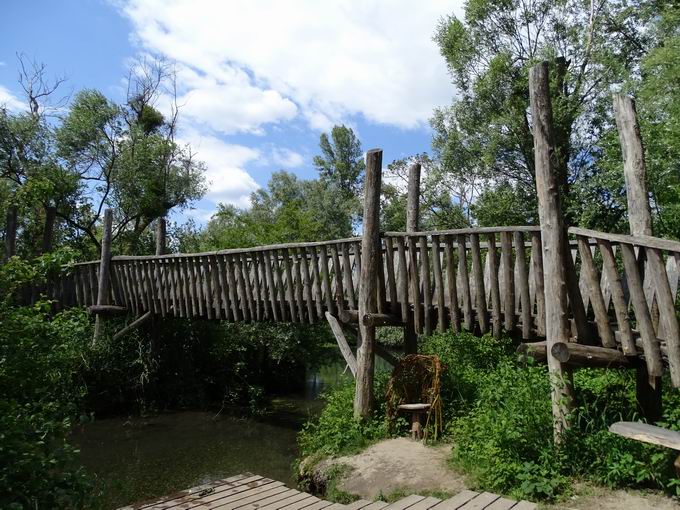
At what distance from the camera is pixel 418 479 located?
21.0 feet

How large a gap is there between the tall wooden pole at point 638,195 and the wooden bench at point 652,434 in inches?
48.9

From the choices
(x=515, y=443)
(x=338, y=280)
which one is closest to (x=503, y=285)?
(x=515, y=443)

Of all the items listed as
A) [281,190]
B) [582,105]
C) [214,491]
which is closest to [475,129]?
[582,105]

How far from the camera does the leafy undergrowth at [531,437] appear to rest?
5.34 meters

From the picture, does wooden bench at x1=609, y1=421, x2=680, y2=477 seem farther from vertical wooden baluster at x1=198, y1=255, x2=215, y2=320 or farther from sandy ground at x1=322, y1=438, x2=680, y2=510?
vertical wooden baluster at x1=198, y1=255, x2=215, y2=320

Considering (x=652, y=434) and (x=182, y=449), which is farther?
(x=182, y=449)

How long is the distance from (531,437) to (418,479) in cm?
142

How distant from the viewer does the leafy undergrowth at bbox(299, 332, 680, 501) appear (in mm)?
5344

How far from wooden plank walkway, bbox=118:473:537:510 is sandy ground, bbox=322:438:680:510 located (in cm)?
67

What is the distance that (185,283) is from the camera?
1213 cm

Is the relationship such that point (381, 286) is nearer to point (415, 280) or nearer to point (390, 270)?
point (390, 270)

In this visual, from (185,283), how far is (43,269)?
7.18 meters

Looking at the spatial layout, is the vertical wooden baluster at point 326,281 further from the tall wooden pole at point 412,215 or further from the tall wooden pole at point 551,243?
the tall wooden pole at point 551,243

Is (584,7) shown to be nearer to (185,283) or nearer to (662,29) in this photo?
(662,29)
